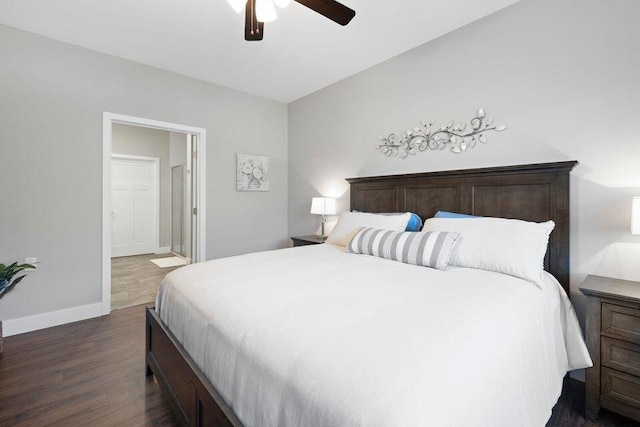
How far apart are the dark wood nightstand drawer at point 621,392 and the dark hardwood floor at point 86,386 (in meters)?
0.13

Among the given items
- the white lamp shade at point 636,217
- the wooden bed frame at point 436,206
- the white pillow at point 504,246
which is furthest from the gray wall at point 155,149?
the white lamp shade at point 636,217

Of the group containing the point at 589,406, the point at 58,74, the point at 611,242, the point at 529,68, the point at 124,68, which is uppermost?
the point at 124,68

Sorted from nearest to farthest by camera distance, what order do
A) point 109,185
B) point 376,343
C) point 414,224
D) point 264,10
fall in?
point 376,343 → point 264,10 → point 414,224 → point 109,185

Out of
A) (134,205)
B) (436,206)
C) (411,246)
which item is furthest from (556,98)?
(134,205)

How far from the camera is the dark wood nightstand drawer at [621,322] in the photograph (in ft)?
4.69

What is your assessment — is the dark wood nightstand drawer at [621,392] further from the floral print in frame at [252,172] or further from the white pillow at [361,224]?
the floral print in frame at [252,172]

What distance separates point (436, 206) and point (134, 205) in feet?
19.3

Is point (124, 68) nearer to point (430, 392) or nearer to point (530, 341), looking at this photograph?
point (430, 392)

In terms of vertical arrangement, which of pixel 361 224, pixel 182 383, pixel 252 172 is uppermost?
pixel 252 172

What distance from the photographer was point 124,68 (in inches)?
118

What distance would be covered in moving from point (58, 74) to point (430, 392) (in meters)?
3.76

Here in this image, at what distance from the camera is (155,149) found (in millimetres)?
6016

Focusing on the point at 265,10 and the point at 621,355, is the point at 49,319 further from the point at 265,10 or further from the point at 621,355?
the point at 621,355

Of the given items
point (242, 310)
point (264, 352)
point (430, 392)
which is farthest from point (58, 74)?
point (430, 392)
